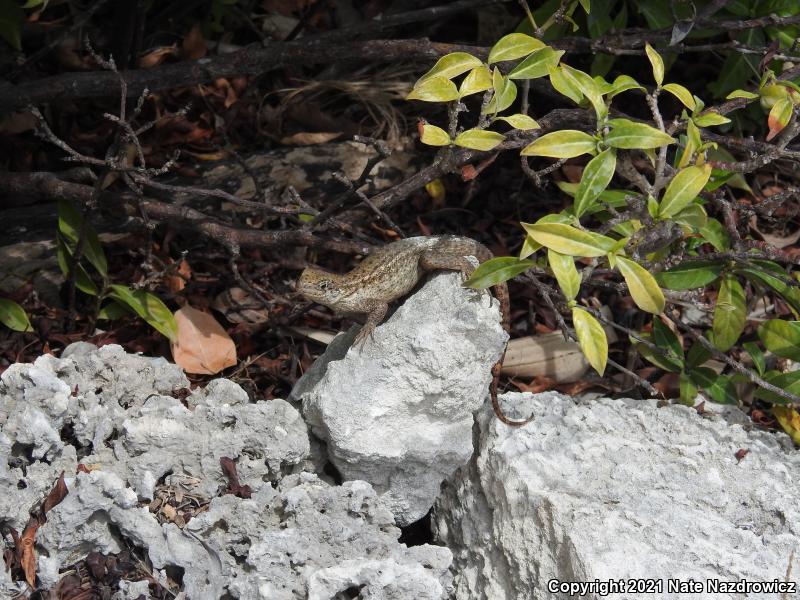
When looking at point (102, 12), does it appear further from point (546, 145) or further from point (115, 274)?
point (546, 145)

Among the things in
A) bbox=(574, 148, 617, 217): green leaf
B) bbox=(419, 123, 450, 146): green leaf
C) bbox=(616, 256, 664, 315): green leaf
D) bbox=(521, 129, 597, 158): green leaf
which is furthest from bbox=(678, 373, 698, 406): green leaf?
bbox=(419, 123, 450, 146): green leaf

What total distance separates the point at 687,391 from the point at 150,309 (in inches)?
106

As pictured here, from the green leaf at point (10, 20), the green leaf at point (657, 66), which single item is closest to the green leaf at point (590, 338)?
the green leaf at point (657, 66)

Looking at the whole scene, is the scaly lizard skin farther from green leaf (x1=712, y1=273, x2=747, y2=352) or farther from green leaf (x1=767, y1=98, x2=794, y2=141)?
green leaf (x1=767, y1=98, x2=794, y2=141)

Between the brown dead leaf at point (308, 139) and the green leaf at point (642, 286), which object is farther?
the brown dead leaf at point (308, 139)

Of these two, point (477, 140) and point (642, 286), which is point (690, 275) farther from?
point (477, 140)

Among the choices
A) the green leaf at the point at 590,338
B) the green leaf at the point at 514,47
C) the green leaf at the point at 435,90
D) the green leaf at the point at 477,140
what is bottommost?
the green leaf at the point at 590,338

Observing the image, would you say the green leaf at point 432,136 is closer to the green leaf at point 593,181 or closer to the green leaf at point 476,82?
the green leaf at point 476,82

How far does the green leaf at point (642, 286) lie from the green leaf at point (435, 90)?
90 cm

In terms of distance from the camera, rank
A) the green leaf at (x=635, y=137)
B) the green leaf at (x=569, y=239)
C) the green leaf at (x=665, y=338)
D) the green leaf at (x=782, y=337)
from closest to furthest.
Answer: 1. the green leaf at (x=569, y=239)
2. the green leaf at (x=635, y=137)
3. the green leaf at (x=782, y=337)
4. the green leaf at (x=665, y=338)

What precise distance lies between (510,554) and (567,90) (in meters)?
1.86

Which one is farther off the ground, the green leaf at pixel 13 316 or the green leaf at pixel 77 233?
the green leaf at pixel 77 233

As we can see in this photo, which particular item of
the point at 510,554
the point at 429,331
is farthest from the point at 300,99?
the point at 510,554

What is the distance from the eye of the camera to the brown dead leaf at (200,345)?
4438 mm
